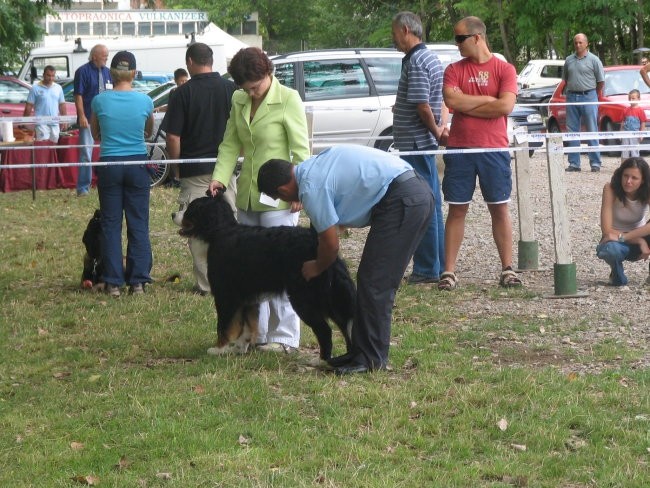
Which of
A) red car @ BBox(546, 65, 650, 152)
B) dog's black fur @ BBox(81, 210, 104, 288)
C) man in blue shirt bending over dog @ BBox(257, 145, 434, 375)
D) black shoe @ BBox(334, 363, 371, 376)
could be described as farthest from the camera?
red car @ BBox(546, 65, 650, 152)

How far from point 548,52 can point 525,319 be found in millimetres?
42114

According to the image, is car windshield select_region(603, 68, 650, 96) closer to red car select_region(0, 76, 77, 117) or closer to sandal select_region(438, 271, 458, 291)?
red car select_region(0, 76, 77, 117)

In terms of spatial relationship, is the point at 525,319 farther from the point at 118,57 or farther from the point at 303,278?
the point at 118,57

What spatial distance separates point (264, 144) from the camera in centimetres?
704

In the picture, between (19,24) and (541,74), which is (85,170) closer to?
(19,24)

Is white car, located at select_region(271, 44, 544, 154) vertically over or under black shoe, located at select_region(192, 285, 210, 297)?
over

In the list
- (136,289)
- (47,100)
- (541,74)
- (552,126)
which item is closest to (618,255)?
(136,289)

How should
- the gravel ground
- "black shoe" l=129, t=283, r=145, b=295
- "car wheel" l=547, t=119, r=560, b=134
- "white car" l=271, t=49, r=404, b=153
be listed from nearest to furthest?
the gravel ground
"black shoe" l=129, t=283, r=145, b=295
"white car" l=271, t=49, r=404, b=153
"car wheel" l=547, t=119, r=560, b=134

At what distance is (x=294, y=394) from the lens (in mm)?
6109

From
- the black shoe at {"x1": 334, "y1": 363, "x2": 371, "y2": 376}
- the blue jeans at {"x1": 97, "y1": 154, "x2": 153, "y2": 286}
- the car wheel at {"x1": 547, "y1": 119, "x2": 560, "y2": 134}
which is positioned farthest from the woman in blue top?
the car wheel at {"x1": 547, "y1": 119, "x2": 560, "y2": 134}

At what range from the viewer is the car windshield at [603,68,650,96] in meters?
22.4

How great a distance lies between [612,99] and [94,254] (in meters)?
14.5

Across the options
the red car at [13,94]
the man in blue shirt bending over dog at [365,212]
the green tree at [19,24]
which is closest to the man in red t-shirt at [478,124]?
the man in blue shirt bending over dog at [365,212]

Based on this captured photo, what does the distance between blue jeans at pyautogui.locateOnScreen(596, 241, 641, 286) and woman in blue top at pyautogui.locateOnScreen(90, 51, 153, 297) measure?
3.64 meters
